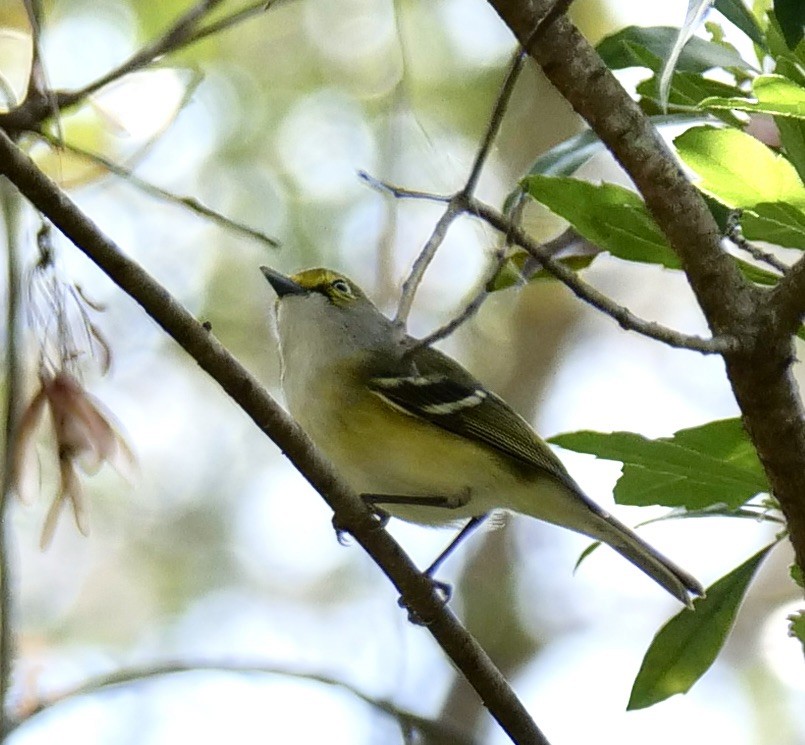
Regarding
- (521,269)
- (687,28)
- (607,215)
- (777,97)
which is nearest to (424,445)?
(521,269)

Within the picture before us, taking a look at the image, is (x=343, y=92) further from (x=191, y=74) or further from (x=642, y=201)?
(x=642, y=201)

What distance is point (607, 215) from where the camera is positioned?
2104 mm

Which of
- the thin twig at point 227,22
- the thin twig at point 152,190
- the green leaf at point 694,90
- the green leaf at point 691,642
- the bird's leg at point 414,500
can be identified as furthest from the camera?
the bird's leg at point 414,500

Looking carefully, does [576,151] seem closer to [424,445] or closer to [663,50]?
[663,50]

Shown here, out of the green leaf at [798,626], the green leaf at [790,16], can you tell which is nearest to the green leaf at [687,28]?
the green leaf at [790,16]

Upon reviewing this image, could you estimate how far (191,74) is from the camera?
259 cm

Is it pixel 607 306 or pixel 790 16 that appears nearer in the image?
pixel 790 16

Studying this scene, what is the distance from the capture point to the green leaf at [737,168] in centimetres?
188

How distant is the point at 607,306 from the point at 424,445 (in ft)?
4.12

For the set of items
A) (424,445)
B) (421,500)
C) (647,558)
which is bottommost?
(647,558)

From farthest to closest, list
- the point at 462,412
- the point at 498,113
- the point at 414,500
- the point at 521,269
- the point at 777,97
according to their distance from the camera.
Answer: the point at 462,412 < the point at 414,500 < the point at 521,269 < the point at 498,113 < the point at 777,97

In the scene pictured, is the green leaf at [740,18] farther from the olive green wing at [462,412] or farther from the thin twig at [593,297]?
the olive green wing at [462,412]

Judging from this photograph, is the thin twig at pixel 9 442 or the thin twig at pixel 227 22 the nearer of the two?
the thin twig at pixel 9 442

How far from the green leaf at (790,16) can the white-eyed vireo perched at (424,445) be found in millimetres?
1635
